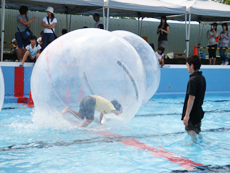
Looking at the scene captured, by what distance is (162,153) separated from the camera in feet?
13.7

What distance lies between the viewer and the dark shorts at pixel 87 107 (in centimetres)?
412

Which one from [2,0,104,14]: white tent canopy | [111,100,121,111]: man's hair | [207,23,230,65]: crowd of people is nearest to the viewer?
[111,100,121,111]: man's hair

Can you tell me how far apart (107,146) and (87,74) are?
110 centimetres

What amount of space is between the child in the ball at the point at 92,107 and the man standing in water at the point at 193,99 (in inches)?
39.2

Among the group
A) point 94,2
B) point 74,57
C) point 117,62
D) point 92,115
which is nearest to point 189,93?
point 117,62

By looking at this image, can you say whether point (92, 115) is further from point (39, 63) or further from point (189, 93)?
point (189, 93)

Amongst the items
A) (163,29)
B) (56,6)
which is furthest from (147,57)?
(56,6)

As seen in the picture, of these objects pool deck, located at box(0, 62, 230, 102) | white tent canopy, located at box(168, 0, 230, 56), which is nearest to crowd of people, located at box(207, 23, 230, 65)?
white tent canopy, located at box(168, 0, 230, 56)

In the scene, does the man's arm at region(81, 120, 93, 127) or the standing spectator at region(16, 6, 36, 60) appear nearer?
the man's arm at region(81, 120, 93, 127)

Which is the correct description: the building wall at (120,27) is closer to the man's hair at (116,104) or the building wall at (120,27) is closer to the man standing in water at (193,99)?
the man's hair at (116,104)

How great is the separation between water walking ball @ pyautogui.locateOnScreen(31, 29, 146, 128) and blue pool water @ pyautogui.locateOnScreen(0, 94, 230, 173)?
0.44 m

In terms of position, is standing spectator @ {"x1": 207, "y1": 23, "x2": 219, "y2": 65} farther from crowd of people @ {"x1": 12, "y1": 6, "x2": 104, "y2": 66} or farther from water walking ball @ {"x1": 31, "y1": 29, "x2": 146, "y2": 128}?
water walking ball @ {"x1": 31, "y1": 29, "x2": 146, "y2": 128}

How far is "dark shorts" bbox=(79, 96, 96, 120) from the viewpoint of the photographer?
4.12 meters

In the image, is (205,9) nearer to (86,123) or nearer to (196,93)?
(196,93)
